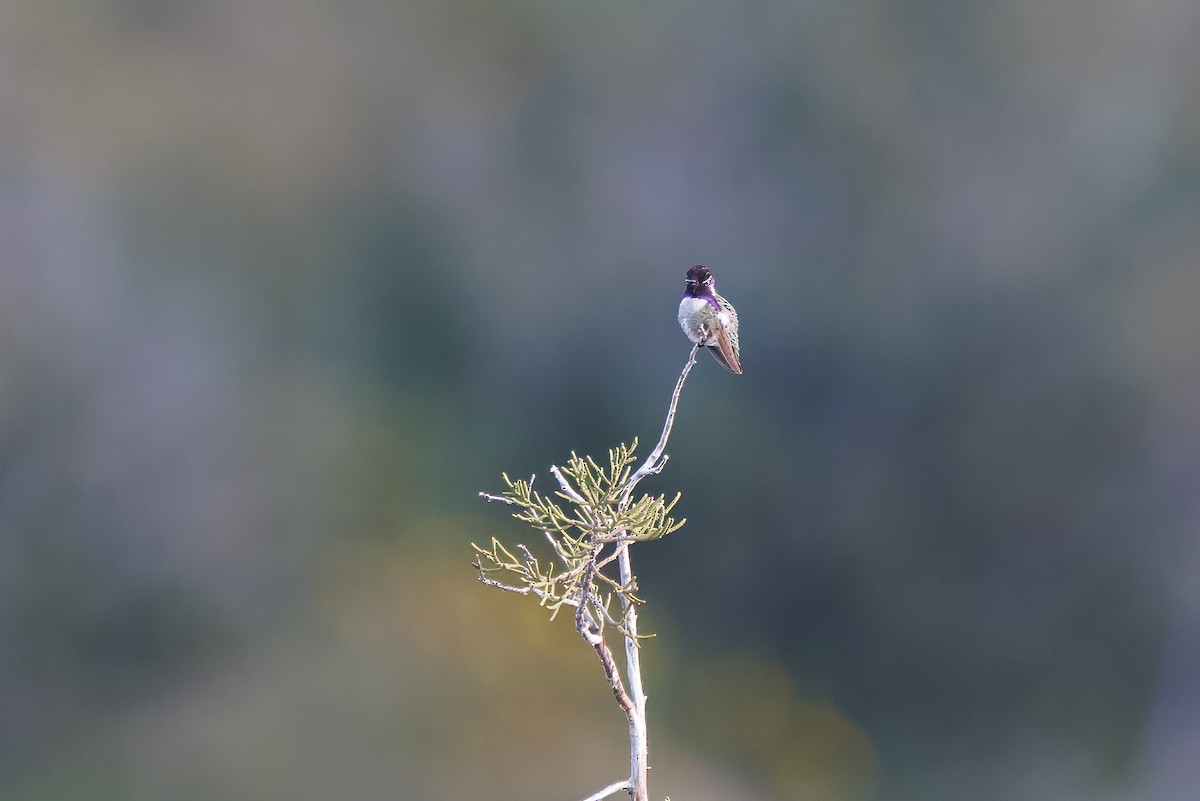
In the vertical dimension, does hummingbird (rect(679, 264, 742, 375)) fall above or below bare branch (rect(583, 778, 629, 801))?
above

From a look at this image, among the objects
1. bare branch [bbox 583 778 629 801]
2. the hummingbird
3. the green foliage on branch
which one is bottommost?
bare branch [bbox 583 778 629 801]

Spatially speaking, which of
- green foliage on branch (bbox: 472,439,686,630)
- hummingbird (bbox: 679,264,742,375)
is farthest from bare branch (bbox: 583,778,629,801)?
hummingbird (bbox: 679,264,742,375)

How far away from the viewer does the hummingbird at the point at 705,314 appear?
171 cm

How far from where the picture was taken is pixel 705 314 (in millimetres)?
1718

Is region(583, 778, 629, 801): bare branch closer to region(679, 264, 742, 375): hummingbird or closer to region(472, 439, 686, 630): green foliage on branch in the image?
region(472, 439, 686, 630): green foliage on branch

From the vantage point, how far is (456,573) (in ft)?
14.0

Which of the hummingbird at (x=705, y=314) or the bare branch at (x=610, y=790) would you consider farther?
the hummingbird at (x=705, y=314)

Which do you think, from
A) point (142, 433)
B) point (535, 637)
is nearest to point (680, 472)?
point (535, 637)

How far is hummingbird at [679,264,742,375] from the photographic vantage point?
1.71 m

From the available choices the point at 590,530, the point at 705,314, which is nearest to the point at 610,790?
the point at 590,530

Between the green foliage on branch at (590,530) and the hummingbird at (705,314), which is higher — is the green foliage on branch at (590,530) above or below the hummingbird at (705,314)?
below

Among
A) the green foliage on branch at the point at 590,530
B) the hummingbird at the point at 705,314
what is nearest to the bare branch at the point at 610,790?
the green foliage on branch at the point at 590,530

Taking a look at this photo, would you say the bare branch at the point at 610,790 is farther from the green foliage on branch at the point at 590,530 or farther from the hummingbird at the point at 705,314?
the hummingbird at the point at 705,314

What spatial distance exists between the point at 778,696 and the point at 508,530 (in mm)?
1306
